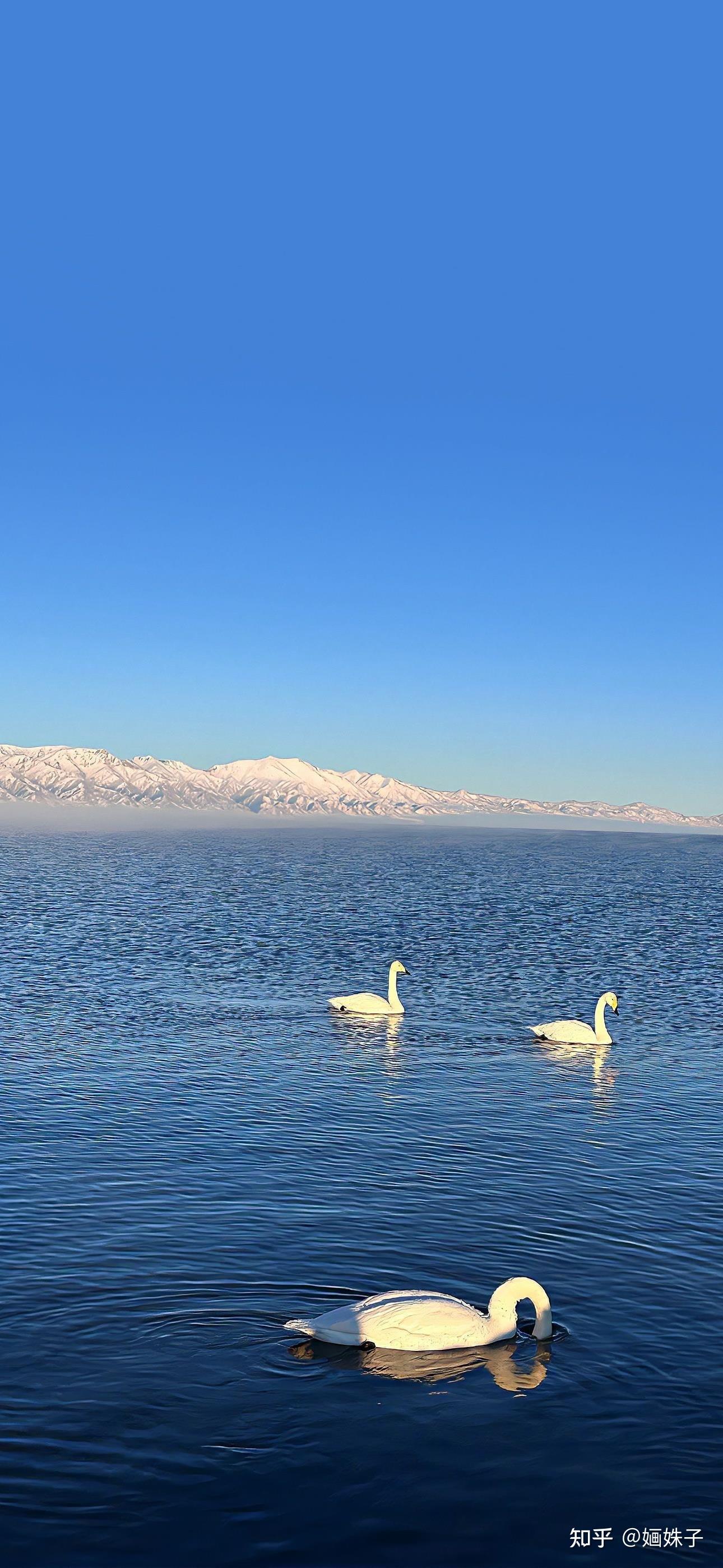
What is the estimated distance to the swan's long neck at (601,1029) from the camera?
126ft

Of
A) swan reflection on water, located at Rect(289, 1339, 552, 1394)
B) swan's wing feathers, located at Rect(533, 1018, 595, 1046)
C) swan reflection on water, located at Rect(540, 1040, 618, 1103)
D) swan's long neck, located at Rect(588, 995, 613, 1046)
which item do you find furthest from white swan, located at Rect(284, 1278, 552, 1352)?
swan's long neck, located at Rect(588, 995, 613, 1046)

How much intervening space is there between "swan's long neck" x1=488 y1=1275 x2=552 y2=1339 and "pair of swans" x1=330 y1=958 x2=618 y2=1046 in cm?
2135

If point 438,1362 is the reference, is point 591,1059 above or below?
above

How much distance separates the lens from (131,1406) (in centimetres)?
1485

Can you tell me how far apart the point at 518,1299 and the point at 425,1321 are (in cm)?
149

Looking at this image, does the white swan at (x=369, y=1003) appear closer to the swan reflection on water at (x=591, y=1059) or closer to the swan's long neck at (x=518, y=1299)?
the swan reflection on water at (x=591, y=1059)

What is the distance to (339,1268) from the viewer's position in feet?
63.1

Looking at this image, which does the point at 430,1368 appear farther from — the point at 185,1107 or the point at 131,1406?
the point at 185,1107

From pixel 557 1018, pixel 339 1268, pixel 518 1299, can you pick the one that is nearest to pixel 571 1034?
pixel 557 1018

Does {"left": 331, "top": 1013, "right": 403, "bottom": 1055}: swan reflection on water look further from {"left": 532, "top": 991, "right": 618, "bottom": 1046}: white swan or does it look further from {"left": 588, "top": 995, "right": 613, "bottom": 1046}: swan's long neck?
{"left": 588, "top": 995, "right": 613, "bottom": 1046}: swan's long neck

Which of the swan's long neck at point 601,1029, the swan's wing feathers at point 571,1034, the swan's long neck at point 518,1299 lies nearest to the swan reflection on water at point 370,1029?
the swan's wing feathers at point 571,1034

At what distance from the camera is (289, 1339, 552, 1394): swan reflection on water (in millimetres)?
16078

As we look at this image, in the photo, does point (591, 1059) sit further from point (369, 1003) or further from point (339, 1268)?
point (339, 1268)

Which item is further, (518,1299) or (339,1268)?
(339,1268)
